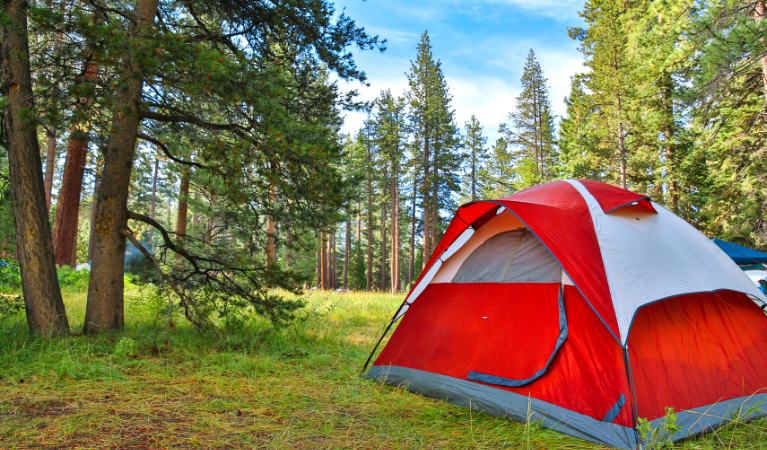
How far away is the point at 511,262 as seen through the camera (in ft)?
11.8

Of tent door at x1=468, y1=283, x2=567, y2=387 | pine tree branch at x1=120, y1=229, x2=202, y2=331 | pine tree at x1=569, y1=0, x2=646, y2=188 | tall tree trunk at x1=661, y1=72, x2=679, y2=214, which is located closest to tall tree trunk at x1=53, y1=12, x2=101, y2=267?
pine tree branch at x1=120, y1=229, x2=202, y2=331

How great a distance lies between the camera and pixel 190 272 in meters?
4.88

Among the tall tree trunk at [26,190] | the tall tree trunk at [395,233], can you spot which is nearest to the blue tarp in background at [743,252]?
the tall tree trunk at [26,190]

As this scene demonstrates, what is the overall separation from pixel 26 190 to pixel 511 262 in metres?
4.98

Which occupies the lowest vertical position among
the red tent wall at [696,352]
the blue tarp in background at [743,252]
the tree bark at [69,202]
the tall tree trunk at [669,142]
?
the red tent wall at [696,352]

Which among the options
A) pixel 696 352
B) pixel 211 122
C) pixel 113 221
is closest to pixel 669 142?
pixel 696 352

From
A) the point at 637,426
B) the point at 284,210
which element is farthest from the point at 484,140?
the point at 637,426

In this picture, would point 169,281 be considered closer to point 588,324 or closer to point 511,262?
point 511,262

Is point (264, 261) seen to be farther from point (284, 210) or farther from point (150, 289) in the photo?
point (150, 289)

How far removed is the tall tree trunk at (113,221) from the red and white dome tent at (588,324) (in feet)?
10.00

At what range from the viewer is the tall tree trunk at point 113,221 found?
433 cm

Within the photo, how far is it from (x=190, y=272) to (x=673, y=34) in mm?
11686

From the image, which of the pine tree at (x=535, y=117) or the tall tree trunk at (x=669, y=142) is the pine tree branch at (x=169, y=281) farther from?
the pine tree at (x=535, y=117)

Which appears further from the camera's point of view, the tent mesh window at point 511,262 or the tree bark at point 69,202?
the tree bark at point 69,202
